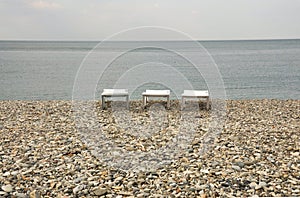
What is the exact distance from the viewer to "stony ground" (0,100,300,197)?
4.85 meters

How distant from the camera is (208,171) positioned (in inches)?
215

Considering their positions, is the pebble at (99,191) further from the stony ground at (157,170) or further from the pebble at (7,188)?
the pebble at (7,188)

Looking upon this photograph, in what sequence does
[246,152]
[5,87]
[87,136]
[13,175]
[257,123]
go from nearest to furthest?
[13,175] < [246,152] < [87,136] < [257,123] < [5,87]

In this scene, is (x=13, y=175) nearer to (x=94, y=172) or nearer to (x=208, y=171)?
(x=94, y=172)

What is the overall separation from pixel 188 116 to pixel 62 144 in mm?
3691

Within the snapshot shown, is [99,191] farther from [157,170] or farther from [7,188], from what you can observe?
[7,188]

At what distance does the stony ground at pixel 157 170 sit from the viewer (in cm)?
485

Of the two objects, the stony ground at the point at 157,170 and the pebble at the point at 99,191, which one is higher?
the stony ground at the point at 157,170

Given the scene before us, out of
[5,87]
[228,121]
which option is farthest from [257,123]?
[5,87]

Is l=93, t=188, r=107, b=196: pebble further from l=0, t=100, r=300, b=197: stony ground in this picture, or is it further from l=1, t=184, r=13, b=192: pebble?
l=1, t=184, r=13, b=192: pebble

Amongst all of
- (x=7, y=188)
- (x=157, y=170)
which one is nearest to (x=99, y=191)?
(x=157, y=170)

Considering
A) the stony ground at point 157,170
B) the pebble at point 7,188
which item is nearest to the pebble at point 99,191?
the stony ground at point 157,170

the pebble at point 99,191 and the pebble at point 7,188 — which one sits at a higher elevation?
the pebble at point 7,188

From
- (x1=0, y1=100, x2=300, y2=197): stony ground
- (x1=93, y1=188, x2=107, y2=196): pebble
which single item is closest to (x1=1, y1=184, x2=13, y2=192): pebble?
(x1=0, y1=100, x2=300, y2=197): stony ground
